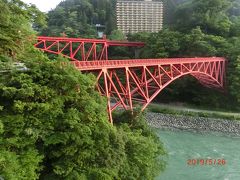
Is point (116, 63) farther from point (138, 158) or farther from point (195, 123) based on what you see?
point (195, 123)

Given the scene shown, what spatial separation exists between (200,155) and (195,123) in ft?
25.9

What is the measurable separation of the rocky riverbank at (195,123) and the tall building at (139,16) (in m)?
40.6

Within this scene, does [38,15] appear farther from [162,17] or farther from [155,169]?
[162,17]

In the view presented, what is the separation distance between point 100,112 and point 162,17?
6211cm

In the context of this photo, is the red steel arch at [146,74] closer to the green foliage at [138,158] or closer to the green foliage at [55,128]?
the green foliage at [138,158]

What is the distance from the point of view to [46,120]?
35.9 feet

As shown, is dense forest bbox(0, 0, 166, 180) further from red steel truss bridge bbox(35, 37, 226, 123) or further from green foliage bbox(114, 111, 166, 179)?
red steel truss bridge bbox(35, 37, 226, 123)

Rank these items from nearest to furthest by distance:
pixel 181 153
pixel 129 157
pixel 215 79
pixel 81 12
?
pixel 129 157 < pixel 181 153 < pixel 215 79 < pixel 81 12

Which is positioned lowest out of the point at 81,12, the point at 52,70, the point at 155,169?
the point at 155,169

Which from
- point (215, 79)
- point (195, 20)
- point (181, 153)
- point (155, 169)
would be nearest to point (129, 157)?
point (155, 169)

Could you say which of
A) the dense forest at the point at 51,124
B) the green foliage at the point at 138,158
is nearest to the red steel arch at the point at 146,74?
the green foliage at the point at 138,158

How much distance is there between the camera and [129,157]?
1444 centimetres

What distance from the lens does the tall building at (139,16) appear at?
6988 cm

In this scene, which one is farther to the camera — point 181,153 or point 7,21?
point 181,153
